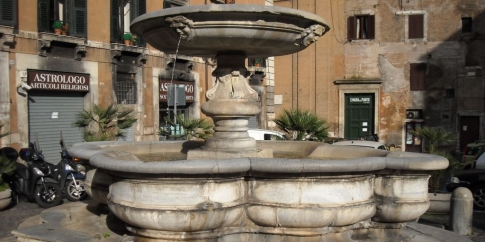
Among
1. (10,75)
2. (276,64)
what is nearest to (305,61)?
(276,64)

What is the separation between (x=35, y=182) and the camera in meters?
9.99

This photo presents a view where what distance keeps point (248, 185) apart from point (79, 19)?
A: 12495 millimetres

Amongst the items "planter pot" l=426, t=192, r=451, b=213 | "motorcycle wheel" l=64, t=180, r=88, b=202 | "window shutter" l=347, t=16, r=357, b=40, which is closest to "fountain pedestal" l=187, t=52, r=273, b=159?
"planter pot" l=426, t=192, r=451, b=213

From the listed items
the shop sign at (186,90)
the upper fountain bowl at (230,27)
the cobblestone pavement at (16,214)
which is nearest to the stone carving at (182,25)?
the upper fountain bowl at (230,27)

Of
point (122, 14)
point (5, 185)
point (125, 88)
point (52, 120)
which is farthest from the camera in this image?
point (125, 88)

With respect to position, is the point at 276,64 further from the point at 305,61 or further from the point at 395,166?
the point at 395,166

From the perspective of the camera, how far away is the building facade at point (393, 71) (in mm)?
27781

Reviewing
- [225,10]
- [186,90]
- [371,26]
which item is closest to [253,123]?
[186,90]

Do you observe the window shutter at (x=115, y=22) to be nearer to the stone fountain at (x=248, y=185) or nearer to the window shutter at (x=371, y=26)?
the stone fountain at (x=248, y=185)

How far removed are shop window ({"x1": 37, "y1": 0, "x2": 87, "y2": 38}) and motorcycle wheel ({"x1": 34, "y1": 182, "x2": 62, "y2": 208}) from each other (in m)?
6.10

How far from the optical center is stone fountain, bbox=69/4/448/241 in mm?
4480

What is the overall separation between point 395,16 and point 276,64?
722 cm

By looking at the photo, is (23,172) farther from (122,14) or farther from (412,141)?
(412,141)

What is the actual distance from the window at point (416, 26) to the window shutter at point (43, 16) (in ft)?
67.7
